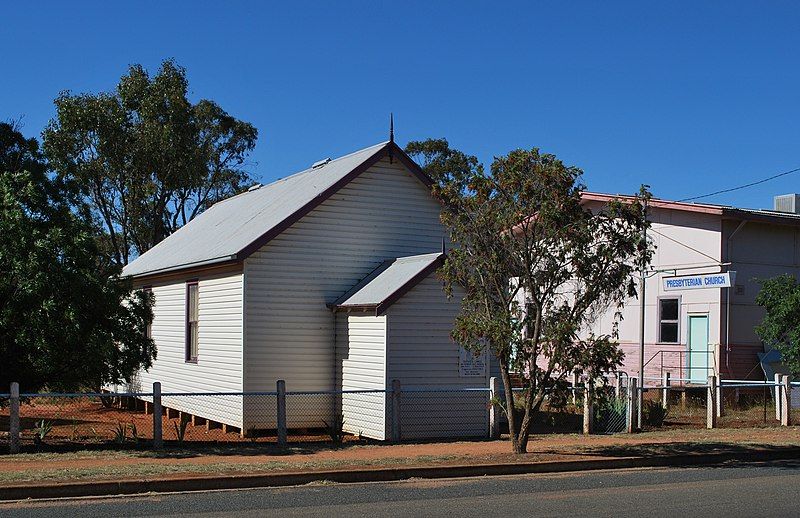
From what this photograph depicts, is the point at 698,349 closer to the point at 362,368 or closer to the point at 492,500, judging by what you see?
the point at 362,368

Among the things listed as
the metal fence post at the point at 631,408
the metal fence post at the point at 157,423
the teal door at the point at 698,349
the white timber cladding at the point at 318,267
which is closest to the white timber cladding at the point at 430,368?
the white timber cladding at the point at 318,267

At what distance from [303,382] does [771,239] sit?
14.7 m


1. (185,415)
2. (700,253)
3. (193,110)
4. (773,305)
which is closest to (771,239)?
(700,253)

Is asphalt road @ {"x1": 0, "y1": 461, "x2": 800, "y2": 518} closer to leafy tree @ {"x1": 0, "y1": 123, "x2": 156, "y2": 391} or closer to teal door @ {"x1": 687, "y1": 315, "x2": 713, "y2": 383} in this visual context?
leafy tree @ {"x1": 0, "y1": 123, "x2": 156, "y2": 391}

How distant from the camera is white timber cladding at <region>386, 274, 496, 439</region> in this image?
Result: 1858 cm

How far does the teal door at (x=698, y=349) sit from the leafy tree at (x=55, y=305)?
623 inches

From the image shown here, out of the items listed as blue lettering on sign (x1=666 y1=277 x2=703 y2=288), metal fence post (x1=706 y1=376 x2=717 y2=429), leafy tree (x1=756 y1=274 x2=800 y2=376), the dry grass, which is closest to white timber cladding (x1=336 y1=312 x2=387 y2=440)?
the dry grass

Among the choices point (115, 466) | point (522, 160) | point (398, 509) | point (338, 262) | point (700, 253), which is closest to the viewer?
point (398, 509)

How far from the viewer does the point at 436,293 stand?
62.2 ft

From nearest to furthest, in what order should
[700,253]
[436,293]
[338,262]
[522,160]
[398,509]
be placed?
[398,509]
[522,160]
[436,293]
[338,262]
[700,253]

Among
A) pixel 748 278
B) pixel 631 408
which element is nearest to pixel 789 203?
pixel 748 278

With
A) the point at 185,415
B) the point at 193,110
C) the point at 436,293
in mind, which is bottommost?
the point at 185,415

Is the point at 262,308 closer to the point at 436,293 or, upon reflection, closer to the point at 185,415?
the point at 436,293

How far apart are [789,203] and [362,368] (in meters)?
A: 19.7
